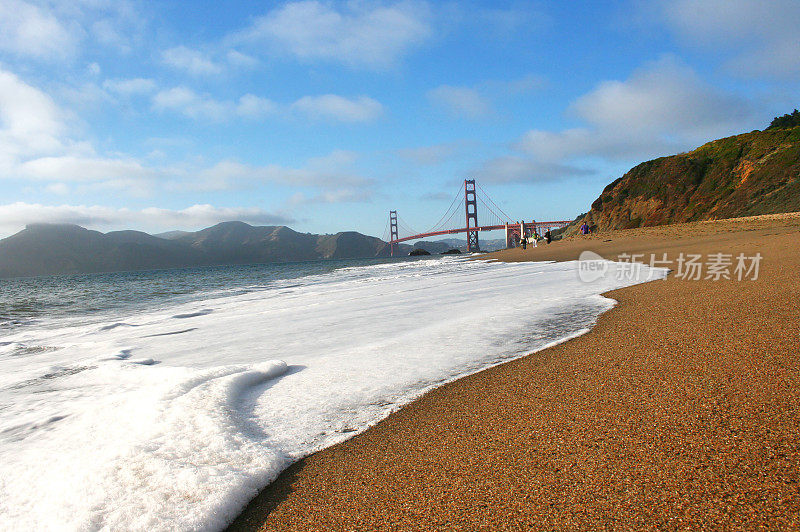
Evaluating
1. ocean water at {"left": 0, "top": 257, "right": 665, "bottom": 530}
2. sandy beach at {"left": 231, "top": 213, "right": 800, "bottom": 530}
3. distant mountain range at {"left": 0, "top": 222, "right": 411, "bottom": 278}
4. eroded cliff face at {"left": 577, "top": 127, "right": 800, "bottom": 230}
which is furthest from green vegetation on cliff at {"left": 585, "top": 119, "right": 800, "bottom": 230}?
distant mountain range at {"left": 0, "top": 222, "right": 411, "bottom": 278}

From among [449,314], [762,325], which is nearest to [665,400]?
[762,325]

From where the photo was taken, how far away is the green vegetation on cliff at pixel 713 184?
21250mm

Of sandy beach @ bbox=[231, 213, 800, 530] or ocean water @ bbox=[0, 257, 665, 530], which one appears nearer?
sandy beach @ bbox=[231, 213, 800, 530]

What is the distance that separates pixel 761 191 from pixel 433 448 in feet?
89.0

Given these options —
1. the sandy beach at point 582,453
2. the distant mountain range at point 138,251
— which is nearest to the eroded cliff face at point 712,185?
the sandy beach at point 582,453

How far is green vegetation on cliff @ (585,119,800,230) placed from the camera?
21250 mm

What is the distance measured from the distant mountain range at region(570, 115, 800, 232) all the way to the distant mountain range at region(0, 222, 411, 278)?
75.4m

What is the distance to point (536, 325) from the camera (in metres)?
4.06

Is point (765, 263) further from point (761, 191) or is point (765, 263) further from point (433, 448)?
point (761, 191)

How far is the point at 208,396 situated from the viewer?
2.50 metres

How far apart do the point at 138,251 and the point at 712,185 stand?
119 meters

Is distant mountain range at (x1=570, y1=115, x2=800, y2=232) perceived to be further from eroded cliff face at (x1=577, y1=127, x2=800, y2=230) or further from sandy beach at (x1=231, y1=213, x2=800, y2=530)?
sandy beach at (x1=231, y1=213, x2=800, y2=530)

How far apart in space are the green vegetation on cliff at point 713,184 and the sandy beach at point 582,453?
74.1 ft

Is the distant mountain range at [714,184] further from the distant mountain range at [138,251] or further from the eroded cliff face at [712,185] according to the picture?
the distant mountain range at [138,251]
